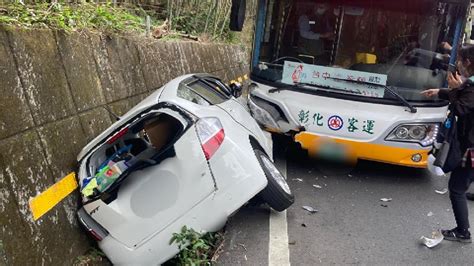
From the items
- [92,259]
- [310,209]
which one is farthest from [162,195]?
[310,209]

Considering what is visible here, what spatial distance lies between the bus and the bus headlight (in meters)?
0.01

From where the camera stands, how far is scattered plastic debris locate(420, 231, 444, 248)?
434 cm

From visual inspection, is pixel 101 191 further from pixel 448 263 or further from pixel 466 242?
→ pixel 466 242

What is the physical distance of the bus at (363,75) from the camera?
223 inches

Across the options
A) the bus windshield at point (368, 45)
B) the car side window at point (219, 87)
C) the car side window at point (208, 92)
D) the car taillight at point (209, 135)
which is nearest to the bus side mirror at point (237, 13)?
the bus windshield at point (368, 45)

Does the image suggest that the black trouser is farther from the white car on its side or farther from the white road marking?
the white car on its side

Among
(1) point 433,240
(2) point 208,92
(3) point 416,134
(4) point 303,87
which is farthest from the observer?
(4) point 303,87

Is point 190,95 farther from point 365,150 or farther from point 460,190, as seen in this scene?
point 460,190

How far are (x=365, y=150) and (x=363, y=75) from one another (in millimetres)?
946

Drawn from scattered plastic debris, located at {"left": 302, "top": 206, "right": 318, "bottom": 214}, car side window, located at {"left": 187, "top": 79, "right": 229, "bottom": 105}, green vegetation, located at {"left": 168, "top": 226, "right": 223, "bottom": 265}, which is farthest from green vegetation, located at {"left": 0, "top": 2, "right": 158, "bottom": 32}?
scattered plastic debris, located at {"left": 302, "top": 206, "right": 318, "bottom": 214}

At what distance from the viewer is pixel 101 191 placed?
3.47 m

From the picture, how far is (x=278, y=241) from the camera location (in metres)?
4.26

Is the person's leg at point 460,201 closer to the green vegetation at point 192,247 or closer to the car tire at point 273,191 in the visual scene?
the car tire at point 273,191

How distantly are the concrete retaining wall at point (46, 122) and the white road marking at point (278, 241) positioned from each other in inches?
60.4
